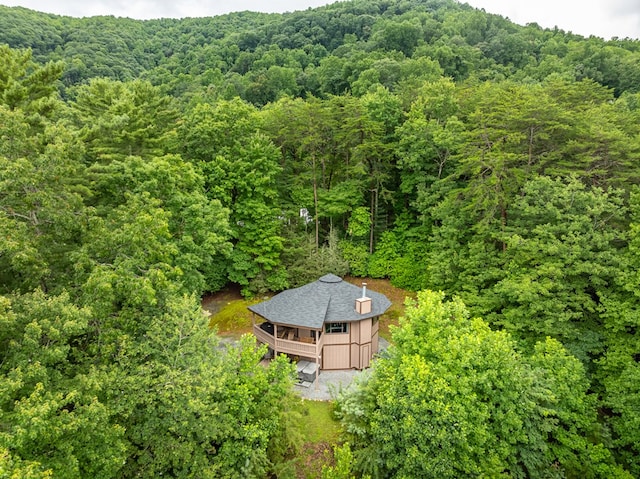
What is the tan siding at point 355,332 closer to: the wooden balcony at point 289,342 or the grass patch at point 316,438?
the wooden balcony at point 289,342

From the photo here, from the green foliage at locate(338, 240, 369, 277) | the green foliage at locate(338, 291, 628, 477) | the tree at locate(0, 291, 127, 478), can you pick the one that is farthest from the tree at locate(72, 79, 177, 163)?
the green foliage at locate(338, 291, 628, 477)

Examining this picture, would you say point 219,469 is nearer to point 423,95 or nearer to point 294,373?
point 294,373

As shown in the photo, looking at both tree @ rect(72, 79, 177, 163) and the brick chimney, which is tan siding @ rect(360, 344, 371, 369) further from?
tree @ rect(72, 79, 177, 163)

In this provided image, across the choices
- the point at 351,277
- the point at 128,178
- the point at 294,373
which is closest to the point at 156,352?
the point at 294,373

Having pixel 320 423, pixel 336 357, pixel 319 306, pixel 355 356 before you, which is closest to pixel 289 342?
pixel 319 306

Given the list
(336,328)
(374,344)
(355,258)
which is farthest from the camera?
(355,258)

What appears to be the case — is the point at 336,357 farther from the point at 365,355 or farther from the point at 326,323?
the point at 326,323
